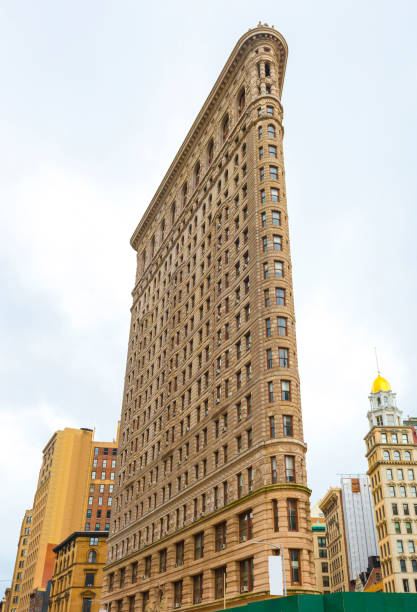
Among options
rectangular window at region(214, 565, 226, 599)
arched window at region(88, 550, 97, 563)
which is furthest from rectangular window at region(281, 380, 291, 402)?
arched window at region(88, 550, 97, 563)

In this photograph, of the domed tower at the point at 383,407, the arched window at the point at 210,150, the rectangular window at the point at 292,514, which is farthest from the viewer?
the domed tower at the point at 383,407

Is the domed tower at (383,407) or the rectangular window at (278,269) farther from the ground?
the domed tower at (383,407)

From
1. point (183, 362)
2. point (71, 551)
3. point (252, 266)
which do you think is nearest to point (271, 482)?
point (252, 266)

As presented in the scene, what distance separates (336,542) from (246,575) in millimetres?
123692

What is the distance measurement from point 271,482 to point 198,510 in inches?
617

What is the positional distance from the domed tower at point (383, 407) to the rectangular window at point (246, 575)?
99.7 meters

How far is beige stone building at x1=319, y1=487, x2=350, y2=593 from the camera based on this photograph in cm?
15388

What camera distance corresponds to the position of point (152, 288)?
104 metres

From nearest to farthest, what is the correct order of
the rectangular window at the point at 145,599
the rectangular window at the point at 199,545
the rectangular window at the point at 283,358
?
the rectangular window at the point at 283,358
the rectangular window at the point at 199,545
the rectangular window at the point at 145,599

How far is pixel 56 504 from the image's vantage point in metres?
150

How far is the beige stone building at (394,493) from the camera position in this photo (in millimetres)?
114750

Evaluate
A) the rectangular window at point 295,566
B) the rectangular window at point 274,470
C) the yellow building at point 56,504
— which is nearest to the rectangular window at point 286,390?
the rectangular window at point 274,470

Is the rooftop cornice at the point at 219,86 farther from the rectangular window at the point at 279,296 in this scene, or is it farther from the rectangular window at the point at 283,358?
the rectangular window at the point at 283,358

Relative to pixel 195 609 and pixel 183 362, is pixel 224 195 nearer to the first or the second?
pixel 183 362
